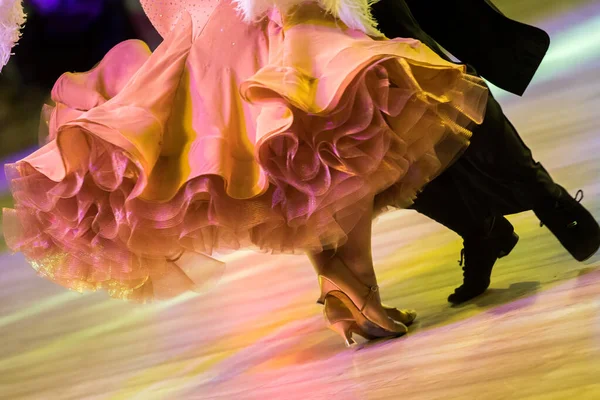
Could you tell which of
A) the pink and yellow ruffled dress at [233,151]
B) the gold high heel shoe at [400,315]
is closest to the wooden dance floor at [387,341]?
the gold high heel shoe at [400,315]

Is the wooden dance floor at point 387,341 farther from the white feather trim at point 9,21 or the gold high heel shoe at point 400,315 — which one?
the white feather trim at point 9,21

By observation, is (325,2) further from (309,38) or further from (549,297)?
Result: (549,297)

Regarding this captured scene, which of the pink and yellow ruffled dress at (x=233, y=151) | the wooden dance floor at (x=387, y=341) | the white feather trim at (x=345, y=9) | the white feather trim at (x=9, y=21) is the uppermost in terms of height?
the white feather trim at (x=9, y=21)

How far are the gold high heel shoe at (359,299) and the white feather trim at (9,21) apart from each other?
0.67 meters

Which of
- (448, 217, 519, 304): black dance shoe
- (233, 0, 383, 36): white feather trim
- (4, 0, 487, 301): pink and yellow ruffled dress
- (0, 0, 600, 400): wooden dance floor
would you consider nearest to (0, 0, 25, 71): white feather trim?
(4, 0, 487, 301): pink and yellow ruffled dress

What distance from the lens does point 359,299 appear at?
103 centimetres

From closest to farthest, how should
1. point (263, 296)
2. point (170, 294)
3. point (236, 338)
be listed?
point (170, 294) < point (236, 338) < point (263, 296)

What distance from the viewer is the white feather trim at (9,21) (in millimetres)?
1102

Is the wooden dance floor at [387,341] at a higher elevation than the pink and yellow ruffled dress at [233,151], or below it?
below

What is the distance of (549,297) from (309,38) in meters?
0.49

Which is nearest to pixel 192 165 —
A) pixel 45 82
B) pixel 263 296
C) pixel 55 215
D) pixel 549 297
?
pixel 55 215

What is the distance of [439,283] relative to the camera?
123 centimetres

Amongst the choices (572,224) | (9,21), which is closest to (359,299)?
(572,224)

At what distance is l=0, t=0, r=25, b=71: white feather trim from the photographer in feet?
3.61
